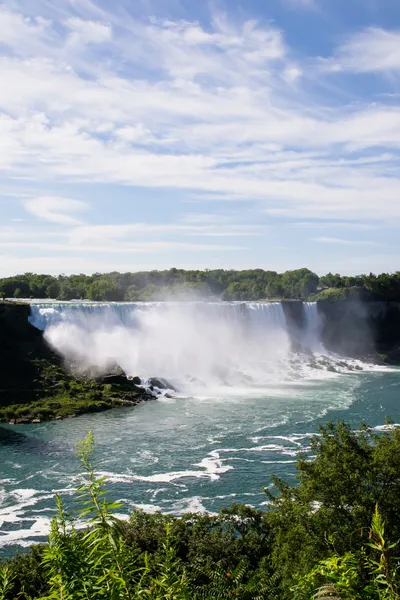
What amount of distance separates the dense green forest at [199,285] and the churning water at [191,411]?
1293cm

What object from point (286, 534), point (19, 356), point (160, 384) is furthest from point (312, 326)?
point (286, 534)

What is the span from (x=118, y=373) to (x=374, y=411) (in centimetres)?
1748

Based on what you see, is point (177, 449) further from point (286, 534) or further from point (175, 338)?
point (175, 338)

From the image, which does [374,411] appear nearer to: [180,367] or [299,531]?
[180,367]

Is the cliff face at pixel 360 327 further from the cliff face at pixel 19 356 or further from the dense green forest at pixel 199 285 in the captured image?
the cliff face at pixel 19 356

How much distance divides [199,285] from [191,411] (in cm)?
4140

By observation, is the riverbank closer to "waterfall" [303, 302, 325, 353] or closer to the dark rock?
the dark rock

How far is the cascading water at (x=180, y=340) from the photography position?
1639 inches

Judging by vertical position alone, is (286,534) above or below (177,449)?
above

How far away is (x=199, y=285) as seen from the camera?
71.9m

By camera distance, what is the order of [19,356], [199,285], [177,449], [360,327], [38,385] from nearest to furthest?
[177,449] → [38,385] → [19,356] → [360,327] → [199,285]

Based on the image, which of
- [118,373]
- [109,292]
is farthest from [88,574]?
[109,292]

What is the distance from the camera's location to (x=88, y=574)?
3137 mm

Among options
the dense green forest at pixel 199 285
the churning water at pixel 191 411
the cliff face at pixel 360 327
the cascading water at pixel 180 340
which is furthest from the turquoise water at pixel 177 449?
the dense green forest at pixel 199 285
